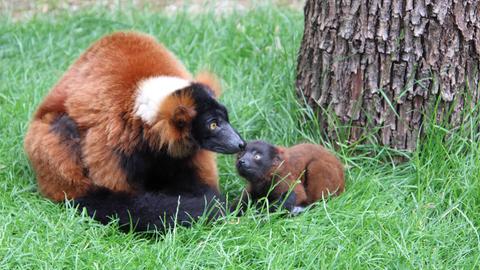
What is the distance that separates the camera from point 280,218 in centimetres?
458

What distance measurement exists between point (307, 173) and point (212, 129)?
2.19ft

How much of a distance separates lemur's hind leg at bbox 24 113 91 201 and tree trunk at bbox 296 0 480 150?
164 centimetres

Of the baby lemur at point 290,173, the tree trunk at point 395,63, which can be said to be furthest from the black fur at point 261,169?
the tree trunk at point 395,63

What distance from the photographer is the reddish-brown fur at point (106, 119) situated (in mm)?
4637

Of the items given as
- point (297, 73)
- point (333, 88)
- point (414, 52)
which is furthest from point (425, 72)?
point (297, 73)

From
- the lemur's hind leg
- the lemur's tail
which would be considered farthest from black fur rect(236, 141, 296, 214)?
the lemur's hind leg

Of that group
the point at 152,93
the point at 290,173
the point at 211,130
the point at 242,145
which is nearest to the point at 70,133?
the point at 152,93

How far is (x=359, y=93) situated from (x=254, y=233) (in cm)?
129

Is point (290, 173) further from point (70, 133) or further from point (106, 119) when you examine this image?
point (70, 133)

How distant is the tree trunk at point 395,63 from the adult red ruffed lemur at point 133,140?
82 cm

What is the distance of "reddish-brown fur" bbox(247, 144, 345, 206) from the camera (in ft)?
15.6

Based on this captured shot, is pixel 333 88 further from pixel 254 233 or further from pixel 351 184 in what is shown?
pixel 254 233

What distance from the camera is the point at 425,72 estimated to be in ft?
16.2

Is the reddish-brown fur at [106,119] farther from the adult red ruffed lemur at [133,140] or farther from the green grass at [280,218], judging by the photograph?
the green grass at [280,218]
